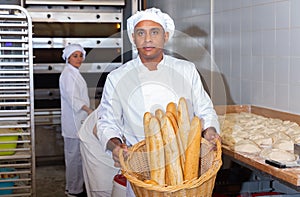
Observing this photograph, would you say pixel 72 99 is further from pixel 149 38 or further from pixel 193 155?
pixel 193 155

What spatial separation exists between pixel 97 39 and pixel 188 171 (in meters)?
3.09

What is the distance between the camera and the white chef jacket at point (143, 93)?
2004 mm

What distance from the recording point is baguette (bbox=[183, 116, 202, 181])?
1.48m

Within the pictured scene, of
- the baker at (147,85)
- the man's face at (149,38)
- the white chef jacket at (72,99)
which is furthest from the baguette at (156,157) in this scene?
the white chef jacket at (72,99)

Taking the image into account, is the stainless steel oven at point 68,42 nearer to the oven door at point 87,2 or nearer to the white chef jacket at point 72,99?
the oven door at point 87,2

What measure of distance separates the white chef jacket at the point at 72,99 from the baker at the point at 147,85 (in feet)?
6.02

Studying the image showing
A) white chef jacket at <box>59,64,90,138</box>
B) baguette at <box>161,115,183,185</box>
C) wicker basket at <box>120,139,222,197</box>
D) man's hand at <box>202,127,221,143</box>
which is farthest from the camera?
white chef jacket at <box>59,64,90,138</box>

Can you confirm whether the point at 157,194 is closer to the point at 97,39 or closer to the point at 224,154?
the point at 224,154

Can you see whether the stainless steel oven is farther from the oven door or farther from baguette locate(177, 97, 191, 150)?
baguette locate(177, 97, 191, 150)

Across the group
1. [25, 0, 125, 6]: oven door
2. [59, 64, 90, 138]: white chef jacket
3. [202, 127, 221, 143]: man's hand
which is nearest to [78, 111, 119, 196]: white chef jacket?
[59, 64, 90, 138]: white chef jacket

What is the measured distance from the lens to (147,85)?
80.7 inches

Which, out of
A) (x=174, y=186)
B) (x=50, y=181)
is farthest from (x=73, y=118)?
(x=174, y=186)

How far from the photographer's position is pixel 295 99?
93.7 inches

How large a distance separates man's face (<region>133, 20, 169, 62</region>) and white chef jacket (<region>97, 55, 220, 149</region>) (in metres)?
0.12
